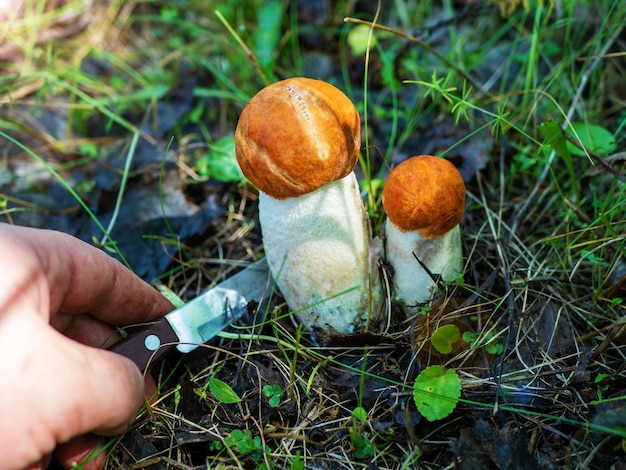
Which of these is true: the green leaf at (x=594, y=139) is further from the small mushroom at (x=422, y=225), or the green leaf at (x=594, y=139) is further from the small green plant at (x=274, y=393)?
the small green plant at (x=274, y=393)

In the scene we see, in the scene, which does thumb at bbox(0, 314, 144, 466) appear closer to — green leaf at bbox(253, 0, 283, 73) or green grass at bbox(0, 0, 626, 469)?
green grass at bbox(0, 0, 626, 469)

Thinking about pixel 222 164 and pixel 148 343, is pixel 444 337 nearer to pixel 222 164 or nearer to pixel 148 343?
pixel 148 343

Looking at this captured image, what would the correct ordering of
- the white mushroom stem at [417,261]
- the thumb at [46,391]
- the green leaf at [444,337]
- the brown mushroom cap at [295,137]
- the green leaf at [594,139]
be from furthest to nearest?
the green leaf at [594,139], the white mushroom stem at [417,261], the green leaf at [444,337], the brown mushroom cap at [295,137], the thumb at [46,391]

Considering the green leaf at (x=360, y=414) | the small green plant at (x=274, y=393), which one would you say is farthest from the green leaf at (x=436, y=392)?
the small green plant at (x=274, y=393)

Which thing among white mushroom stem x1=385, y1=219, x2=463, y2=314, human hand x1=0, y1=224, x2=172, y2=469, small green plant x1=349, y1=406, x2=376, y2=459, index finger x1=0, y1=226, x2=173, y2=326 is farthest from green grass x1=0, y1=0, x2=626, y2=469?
human hand x1=0, y1=224, x2=172, y2=469

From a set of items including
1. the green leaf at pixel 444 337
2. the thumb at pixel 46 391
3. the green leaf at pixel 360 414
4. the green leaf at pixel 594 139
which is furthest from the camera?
the green leaf at pixel 594 139
